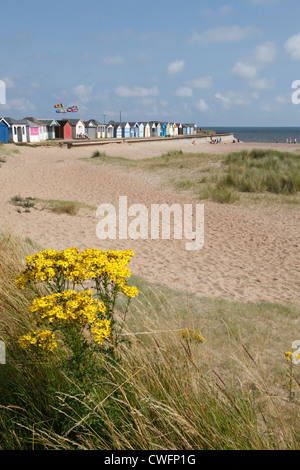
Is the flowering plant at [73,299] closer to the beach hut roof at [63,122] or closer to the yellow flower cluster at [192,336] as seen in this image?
the yellow flower cluster at [192,336]

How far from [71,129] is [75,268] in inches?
2523

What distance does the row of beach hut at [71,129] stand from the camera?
4650 centimetres

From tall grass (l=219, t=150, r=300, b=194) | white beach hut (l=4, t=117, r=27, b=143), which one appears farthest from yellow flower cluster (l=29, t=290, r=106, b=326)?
white beach hut (l=4, t=117, r=27, b=143)

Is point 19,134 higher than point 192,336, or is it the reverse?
point 19,134

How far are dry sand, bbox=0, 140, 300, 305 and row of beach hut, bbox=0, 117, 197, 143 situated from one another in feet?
102

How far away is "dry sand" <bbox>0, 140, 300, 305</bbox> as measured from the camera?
7242 millimetres

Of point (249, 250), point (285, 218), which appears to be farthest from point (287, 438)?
point (285, 218)

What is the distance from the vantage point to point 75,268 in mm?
2471

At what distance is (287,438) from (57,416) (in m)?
1.38

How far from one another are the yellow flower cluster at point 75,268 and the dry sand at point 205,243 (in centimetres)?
185

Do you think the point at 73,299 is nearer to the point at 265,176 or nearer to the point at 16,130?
the point at 265,176

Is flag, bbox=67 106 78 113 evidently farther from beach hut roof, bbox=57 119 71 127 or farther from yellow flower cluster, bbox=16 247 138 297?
yellow flower cluster, bbox=16 247 138 297

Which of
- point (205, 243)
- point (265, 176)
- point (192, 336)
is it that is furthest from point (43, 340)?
point (265, 176)

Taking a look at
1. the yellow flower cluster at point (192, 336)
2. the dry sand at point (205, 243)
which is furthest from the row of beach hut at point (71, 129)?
the yellow flower cluster at point (192, 336)
